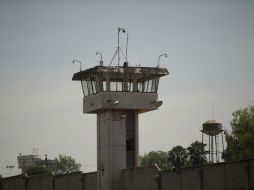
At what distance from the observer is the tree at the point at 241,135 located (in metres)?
92.1

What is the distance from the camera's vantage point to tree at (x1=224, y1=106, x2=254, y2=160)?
3627 inches

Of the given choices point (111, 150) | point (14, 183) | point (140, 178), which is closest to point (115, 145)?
point (111, 150)

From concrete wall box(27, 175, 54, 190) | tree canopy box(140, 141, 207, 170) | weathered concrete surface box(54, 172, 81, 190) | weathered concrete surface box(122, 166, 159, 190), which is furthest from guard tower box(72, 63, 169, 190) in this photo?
tree canopy box(140, 141, 207, 170)

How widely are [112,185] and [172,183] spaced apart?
556cm

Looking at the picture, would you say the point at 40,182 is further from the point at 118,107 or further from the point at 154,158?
the point at 154,158

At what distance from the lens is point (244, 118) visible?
95875 millimetres

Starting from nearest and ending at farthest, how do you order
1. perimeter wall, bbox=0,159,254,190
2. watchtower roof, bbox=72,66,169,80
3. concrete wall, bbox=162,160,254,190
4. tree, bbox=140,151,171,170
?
concrete wall, bbox=162,160,254,190 → perimeter wall, bbox=0,159,254,190 → watchtower roof, bbox=72,66,169,80 → tree, bbox=140,151,171,170

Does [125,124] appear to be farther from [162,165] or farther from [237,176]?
[162,165]

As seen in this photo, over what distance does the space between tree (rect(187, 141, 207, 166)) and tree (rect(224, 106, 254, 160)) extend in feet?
120

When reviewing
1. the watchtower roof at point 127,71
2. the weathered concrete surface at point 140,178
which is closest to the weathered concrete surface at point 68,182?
the weathered concrete surface at point 140,178

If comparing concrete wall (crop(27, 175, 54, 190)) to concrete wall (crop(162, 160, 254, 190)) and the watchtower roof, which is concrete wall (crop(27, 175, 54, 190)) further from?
concrete wall (crop(162, 160, 254, 190))

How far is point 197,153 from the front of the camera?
135125 mm

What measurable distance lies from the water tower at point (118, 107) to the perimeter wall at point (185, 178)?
55.2 inches

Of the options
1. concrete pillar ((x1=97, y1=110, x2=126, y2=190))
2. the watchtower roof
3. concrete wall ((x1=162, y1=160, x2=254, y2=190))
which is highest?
the watchtower roof
